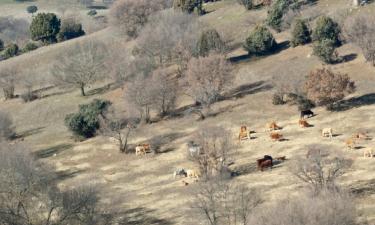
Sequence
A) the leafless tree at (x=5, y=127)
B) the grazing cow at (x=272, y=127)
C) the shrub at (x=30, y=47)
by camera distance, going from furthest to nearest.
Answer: the shrub at (x=30, y=47) < the leafless tree at (x=5, y=127) < the grazing cow at (x=272, y=127)

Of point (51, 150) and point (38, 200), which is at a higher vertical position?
point (38, 200)

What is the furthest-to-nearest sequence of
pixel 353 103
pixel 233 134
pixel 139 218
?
pixel 353 103 → pixel 233 134 → pixel 139 218

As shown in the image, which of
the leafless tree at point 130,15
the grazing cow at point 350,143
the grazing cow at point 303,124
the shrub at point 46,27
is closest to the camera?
the grazing cow at point 350,143

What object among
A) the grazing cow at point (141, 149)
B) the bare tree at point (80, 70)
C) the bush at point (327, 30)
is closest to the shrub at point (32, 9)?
the bare tree at point (80, 70)

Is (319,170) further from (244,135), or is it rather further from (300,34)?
(300,34)

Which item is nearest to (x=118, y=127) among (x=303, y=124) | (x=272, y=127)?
(x=272, y=127)

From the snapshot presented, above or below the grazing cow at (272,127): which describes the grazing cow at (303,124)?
above

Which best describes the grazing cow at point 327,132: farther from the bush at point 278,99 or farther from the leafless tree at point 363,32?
the leafless tree at point 363,32
